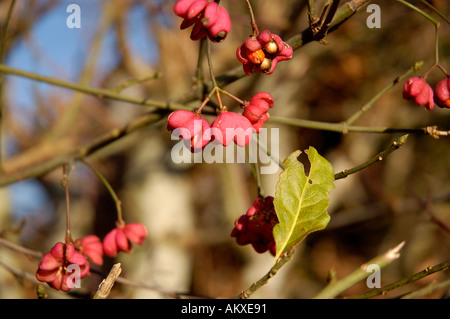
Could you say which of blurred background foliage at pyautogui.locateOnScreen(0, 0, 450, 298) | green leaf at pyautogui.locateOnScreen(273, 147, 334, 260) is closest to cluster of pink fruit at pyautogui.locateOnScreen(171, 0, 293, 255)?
green leaf at pyautogui.locateOnScreen(273, 147, 334, 260)

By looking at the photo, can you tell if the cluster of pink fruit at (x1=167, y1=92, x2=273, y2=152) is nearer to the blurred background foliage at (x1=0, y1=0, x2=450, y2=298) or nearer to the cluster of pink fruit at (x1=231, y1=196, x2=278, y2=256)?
the cluster of pink fruit at (x1=231, y1=196, x2=278, y2=256)

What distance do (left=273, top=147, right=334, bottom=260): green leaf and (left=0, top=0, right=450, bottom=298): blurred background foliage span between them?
1490 millimetres

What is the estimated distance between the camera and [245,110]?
1.09 meters

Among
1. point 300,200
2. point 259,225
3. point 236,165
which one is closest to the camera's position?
point 300,200

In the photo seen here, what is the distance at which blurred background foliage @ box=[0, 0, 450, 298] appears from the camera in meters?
3.46

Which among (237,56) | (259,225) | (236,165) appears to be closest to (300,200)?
(259,225)

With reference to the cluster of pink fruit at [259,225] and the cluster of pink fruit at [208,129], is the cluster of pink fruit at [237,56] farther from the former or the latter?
the cluster of pink fruit at [259,225]

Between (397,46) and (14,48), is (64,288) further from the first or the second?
(397,46)

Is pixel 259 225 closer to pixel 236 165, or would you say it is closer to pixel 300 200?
pixel 300 200

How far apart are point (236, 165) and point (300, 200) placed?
347cm

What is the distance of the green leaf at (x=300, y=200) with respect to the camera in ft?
3.31

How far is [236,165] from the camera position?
4.50m
